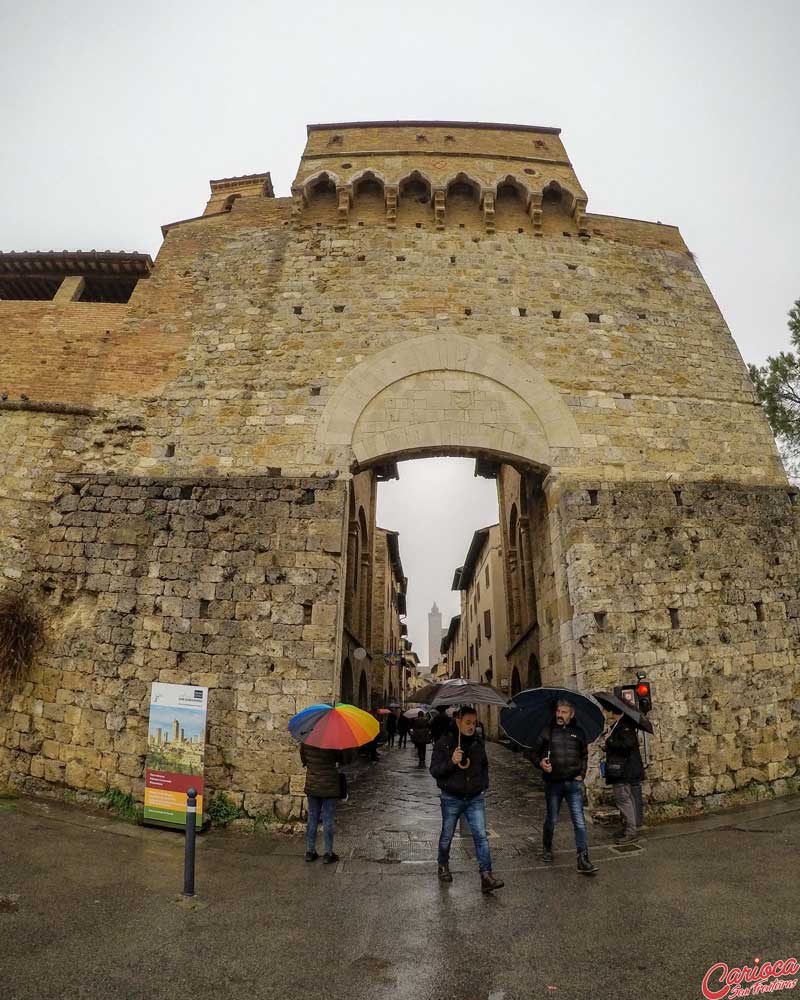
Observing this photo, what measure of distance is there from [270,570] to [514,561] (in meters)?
11.2

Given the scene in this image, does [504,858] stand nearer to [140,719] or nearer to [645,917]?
[645,917]

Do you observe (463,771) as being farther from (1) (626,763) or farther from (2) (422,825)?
(2) (422,825)

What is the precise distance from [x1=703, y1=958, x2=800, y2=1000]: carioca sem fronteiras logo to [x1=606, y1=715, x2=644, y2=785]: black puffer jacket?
2.58 meters

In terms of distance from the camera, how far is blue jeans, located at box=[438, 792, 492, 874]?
14.9 feet

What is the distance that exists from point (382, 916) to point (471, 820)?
1.06 m

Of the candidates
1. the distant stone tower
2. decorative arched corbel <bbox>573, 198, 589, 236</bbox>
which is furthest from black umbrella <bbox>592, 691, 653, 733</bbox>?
the distant stone tower

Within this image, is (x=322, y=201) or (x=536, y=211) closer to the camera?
(x=536, y=211)

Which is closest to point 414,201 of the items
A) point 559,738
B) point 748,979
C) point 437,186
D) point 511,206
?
point 437,186

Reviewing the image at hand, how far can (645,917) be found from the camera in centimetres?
389

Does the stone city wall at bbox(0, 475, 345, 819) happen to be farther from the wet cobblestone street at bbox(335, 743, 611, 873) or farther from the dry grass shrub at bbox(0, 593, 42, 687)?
the wet cobblestone street at bbox(335, 743, 611, 873)

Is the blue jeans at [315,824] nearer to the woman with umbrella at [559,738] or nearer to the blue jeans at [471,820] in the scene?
the blue jeans at [471,820]

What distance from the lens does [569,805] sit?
5.10m

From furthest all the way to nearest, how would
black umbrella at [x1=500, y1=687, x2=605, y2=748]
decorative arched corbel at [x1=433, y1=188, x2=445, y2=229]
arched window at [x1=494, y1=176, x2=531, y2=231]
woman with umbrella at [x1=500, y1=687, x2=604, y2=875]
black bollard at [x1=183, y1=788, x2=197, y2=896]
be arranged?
arched window at [x1=494, y1=176, x2=531, y2=231]
decorative arched corbel at [x1=433, y1=188, x2=445, y2=229]
black umbrella at [x1=500, y1=687, x2=605, y2=748]
woman with umbrella at [x1=500, y1=687, x2=604, y2=875]
black bollard at [x1=183, y1=788, x2=197, y2=896]

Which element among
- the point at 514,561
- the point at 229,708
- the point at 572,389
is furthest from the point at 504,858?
the point at 514,561
